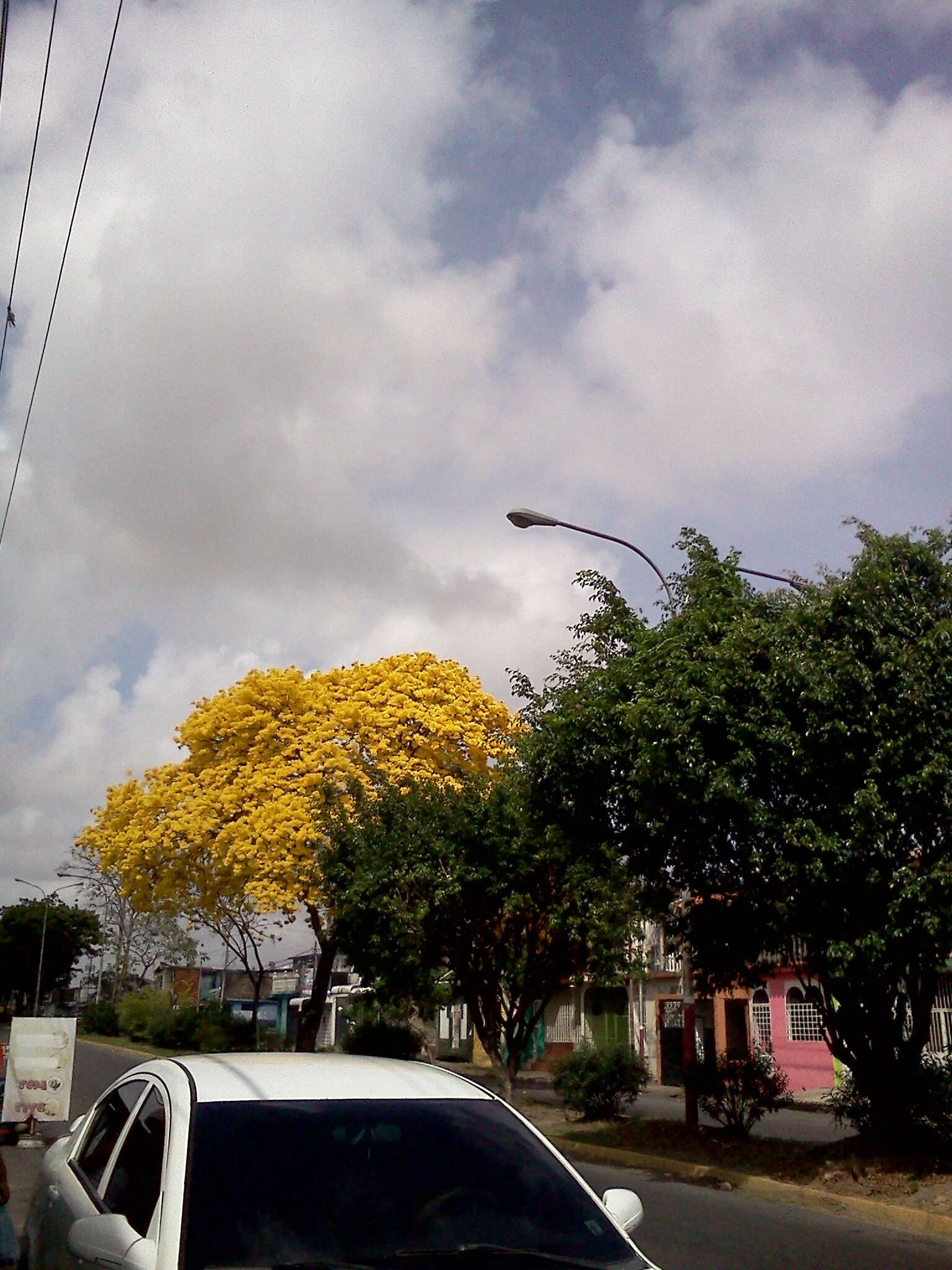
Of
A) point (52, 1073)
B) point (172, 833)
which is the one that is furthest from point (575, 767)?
point (172, 833)

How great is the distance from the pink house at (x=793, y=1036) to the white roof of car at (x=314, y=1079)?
2681cm

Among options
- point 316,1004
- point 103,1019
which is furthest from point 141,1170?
point 103,1019

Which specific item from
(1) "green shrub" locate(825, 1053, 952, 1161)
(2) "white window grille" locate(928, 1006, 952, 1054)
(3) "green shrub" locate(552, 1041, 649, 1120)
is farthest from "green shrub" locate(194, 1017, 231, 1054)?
(1) "green shrub" locate(825, 1053, 952, 1161)

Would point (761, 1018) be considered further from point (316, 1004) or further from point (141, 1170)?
point (141, 1170)

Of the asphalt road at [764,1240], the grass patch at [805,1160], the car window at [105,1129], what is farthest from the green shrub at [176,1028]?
the car window at [105,1129]

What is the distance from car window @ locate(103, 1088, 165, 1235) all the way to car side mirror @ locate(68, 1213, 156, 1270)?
0.07 metres

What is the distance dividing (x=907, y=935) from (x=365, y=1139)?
9.05 metres

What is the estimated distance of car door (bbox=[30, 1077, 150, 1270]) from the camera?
4430mm

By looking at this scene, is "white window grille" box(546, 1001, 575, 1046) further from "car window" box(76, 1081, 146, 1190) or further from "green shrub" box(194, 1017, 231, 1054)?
"car window" box(76, 1081, 146, 1190)

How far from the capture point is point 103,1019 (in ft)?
189

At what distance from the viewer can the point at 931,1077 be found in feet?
A: 43.4

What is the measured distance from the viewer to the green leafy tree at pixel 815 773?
11.4m

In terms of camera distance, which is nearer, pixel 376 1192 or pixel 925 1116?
pixel 376 1192

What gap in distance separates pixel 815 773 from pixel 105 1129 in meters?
8.56
